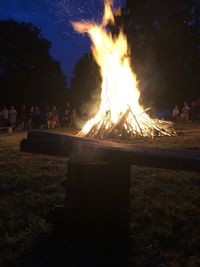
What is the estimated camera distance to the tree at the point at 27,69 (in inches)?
1641

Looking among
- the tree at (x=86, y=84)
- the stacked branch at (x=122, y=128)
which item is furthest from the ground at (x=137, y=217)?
the tree at (x=86, y=84)

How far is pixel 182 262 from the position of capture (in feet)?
12.8

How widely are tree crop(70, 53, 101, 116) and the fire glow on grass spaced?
3392cm

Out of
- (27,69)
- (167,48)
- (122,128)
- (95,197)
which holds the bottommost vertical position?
(95,197)

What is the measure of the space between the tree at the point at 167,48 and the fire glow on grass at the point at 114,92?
91.2 feet

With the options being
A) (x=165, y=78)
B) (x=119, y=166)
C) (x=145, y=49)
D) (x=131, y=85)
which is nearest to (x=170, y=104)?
(x=165, y=78)

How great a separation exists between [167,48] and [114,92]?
28640 mm

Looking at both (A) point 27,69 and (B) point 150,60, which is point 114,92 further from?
(A) point 27,69

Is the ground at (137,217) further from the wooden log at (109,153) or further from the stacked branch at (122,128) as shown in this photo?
the stacked branch at (122,128)

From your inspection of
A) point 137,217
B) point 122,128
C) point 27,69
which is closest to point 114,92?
point 122,128

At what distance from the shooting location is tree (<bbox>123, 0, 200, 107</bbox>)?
41750 mm

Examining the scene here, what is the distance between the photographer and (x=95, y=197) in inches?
169

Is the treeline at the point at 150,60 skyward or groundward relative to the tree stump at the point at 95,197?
skyward

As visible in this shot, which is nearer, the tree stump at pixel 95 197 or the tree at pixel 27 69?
the tree stump at pixel 95 197
